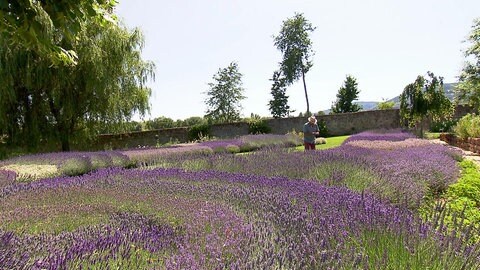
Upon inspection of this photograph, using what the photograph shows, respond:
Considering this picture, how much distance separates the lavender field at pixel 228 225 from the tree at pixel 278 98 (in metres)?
36.7

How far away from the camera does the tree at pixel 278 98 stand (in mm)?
41938

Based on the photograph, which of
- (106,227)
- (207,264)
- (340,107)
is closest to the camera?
(207,264)

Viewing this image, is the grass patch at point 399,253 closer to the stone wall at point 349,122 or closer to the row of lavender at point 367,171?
the row of lavender at point 367,171

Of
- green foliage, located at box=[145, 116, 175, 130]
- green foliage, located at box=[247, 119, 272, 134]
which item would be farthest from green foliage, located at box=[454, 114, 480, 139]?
green foliage, located at box=[145, 116, 175, 130]

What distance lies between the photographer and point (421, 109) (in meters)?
17.5

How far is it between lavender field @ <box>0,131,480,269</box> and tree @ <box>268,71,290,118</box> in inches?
1445

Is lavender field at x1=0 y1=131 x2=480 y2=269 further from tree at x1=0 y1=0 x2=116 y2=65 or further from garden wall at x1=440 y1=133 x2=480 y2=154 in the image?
garden wall at x1=440 y1=133 x2=480 y2=154

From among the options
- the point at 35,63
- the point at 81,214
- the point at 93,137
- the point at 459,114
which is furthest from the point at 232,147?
the point at 459,114

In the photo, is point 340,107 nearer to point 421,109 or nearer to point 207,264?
point 421,109

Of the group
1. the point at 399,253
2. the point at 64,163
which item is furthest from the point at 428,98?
the point at 399,253

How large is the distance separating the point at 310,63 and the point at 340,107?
582cm

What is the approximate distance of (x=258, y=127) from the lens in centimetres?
2619

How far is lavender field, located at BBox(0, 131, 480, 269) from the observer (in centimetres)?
218

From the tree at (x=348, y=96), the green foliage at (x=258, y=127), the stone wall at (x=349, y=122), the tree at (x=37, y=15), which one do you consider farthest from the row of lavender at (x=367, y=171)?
the tree at (x=348, y=96)
